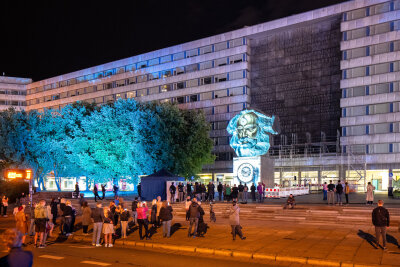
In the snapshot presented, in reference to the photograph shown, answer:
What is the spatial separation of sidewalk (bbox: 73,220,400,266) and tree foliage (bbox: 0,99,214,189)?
2520 cm

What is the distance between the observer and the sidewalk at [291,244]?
13.2 meters

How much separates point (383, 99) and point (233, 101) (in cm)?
2604

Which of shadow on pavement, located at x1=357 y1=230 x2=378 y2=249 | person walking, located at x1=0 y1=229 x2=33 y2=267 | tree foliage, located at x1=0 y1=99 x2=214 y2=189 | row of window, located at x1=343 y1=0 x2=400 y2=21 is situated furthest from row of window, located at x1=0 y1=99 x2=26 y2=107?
person walking, located at x1=0 y1=229 x2=33 y2=267

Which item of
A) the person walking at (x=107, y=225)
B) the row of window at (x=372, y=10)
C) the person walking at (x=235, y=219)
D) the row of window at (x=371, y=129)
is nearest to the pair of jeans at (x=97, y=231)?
the person walking at (x=107, y=225)

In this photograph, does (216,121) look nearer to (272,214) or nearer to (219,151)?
(219,151)

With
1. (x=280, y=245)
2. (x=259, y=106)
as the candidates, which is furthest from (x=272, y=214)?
(x=259, y=106)

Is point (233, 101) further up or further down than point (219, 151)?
further up

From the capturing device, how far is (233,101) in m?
75.4

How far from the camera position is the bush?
44.5m

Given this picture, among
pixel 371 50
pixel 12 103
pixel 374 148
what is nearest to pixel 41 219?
pixel 374 148

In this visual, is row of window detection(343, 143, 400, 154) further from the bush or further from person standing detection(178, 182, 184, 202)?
the bush

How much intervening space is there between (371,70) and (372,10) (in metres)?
9.43

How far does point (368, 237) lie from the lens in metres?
16.7

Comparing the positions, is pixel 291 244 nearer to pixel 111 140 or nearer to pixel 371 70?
pixel 111 140
